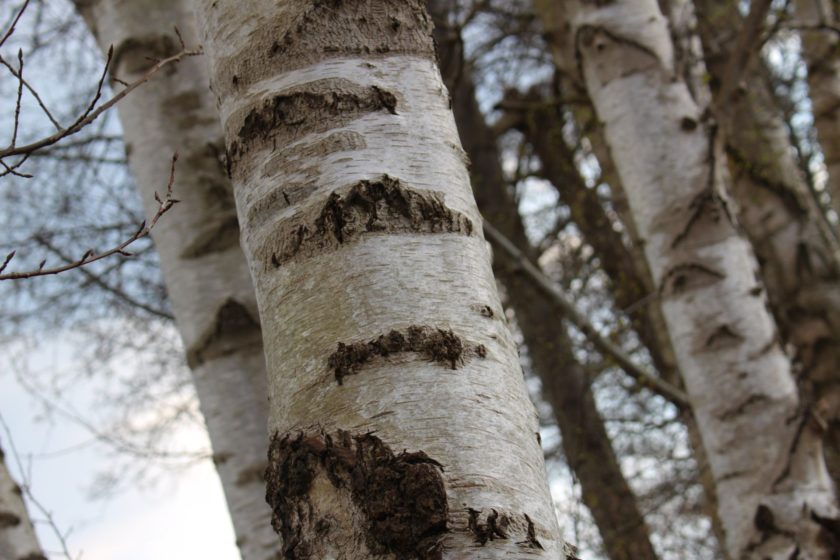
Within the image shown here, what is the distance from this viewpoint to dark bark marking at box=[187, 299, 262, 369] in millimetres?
2199

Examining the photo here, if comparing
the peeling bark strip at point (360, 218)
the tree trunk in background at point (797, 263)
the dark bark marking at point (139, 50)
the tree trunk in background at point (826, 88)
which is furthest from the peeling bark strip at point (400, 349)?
the tree trunk in background at point (826, 88)

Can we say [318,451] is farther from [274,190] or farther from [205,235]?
[205,235]

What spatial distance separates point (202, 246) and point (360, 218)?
144 centimetres

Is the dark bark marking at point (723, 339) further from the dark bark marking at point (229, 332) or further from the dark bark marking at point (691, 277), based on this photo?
the dark bark marking at point (229, 332)

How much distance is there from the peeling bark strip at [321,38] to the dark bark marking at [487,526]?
0.57 metres

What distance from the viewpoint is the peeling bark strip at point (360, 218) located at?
37.2 inches

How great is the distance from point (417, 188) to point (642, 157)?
1.81 meters

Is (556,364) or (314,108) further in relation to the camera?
(556,364)

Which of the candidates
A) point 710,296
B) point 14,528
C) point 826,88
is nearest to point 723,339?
point 710,296

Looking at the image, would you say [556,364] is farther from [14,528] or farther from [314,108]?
[314,108]

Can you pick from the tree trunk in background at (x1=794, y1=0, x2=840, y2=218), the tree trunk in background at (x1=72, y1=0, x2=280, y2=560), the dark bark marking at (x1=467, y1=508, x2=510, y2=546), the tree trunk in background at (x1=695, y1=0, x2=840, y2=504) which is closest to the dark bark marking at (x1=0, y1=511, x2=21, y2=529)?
the tree trunk in background at (x1=72, y1=0, x2=280, y2=560)

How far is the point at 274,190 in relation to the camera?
101 cm

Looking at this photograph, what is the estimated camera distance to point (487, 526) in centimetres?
80

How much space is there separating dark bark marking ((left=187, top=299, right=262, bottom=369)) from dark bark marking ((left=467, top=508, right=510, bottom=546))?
148cm
